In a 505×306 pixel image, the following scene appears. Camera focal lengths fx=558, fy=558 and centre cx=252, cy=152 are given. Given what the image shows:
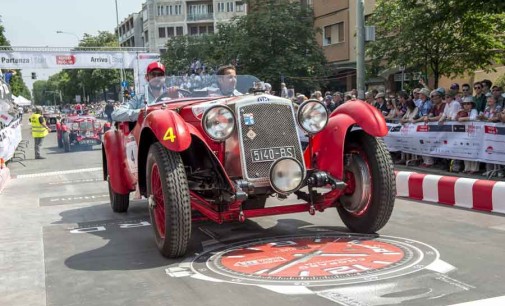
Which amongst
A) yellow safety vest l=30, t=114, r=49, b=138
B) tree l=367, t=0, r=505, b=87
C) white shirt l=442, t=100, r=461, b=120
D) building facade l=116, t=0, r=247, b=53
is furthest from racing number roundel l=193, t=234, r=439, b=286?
building facade l=116, t=0, r=247, b=53

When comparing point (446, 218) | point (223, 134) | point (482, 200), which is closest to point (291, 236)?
point (223, 134)

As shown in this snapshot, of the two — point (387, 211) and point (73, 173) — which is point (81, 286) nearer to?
point (387, 211)

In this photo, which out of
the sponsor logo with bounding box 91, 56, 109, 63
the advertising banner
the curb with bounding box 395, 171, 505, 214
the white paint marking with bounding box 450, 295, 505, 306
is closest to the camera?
the white paint marking with bounding box 450, 295, 505, 306

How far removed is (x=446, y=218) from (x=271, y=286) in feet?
10.2

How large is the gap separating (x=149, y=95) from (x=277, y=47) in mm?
20174

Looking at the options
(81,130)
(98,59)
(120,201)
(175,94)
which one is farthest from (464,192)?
(98,59)

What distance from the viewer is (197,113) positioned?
529cm

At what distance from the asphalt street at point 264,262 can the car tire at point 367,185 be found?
0.17m

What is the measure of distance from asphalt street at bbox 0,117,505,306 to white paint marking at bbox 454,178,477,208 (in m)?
0.21

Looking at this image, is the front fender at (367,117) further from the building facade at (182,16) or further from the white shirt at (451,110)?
the building facade at (182,16)

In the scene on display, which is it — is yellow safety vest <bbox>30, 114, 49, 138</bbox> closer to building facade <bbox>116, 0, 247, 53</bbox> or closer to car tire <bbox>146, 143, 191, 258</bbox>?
car tire <bbox>146, 143, 191, 258</bbox>

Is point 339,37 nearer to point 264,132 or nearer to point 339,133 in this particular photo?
point 339,133

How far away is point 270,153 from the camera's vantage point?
5.04 m

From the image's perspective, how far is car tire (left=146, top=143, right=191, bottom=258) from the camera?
15.4 feet
